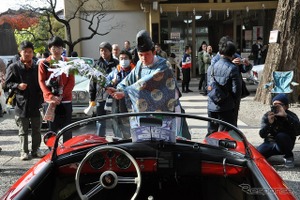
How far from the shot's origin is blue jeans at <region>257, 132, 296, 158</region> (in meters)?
5.18

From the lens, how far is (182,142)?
2893mm

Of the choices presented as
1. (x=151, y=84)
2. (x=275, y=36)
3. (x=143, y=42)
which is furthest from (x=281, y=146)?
(x=275, y=36)

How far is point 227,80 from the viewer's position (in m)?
5.16

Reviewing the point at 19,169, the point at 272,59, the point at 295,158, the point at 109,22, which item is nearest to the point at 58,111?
the point at 19,169

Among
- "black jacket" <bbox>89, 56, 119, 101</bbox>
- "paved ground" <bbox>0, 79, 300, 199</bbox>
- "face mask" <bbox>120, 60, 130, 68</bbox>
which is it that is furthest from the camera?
"black jacket" <bbox>89, 56, 119, 101</bbox>

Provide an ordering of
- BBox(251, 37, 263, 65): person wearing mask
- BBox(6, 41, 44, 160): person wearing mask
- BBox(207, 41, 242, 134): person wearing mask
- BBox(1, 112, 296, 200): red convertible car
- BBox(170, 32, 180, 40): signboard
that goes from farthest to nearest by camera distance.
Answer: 1. BBox(170, 32, 180, 40): signboard
2. BBox(251, 37, 263, 65): person wearing mask
3. BBox(6, 41, 44, 160): person wearing mask
4. BBox(207, 41, 242, 134): person wearing mask
5. BBox(1, 112, 296, 200): red convertible car

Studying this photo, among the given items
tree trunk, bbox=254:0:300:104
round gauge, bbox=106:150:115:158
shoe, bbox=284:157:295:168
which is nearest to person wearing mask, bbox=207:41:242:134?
shoe, bbox=284:157:295:168

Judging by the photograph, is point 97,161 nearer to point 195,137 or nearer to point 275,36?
point 195,137

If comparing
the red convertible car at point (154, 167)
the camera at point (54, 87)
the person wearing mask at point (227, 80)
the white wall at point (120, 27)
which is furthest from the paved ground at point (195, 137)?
the white wall at point (120, 27)

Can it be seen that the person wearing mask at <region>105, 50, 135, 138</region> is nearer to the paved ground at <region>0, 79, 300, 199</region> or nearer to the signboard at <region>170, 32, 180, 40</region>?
the paved ground at <region>0, 79, 300, 199</region>

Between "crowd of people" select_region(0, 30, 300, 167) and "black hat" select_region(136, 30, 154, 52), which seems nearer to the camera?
"black hat" select_region(136, 30, 154, 52)

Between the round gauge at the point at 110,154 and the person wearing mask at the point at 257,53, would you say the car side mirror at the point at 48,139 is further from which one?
the person wearing mask at the point at 257,53

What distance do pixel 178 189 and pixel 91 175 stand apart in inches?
26.7

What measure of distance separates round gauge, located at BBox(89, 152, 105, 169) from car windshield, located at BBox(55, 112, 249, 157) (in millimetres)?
256
